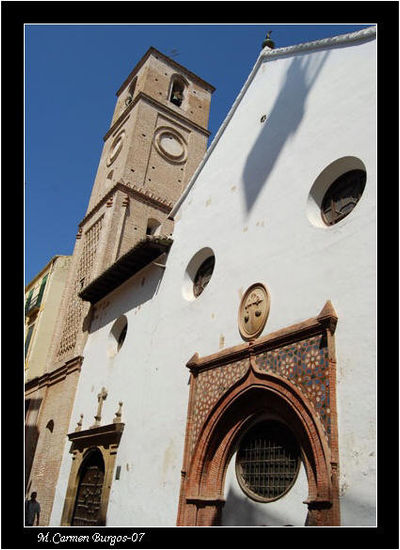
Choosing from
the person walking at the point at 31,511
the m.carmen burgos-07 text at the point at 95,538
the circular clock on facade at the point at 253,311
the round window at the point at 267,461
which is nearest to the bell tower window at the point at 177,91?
the circular clock on facade at the point at 253,311

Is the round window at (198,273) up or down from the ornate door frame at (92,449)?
up

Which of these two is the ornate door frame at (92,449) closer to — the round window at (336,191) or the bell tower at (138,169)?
the bell tower at (138,169)

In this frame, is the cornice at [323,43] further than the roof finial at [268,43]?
No

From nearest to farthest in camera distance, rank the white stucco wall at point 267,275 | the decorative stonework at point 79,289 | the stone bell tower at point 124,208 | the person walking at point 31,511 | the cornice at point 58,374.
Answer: the white stucco wall at point 267,275
the person walking at point 31,511
the stone bell tower at point 124,208
the cornice at point 58,374
the decorative stonework at point 79,289

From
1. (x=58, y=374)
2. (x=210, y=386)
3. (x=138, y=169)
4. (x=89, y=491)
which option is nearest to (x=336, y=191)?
(x=210, y=386)

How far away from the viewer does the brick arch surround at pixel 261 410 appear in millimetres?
5332

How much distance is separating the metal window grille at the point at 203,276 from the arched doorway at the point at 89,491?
4.10 m

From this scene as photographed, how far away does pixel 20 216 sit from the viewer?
18.5 ft

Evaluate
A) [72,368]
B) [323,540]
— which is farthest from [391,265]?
[72,368]

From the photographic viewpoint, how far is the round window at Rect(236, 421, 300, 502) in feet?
20.1

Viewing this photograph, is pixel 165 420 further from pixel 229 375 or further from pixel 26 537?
pixel 26 537

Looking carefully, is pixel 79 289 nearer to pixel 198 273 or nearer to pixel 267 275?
pixel 198 273

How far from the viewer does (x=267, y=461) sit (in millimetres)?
6473

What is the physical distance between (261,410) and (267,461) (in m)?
0.66
